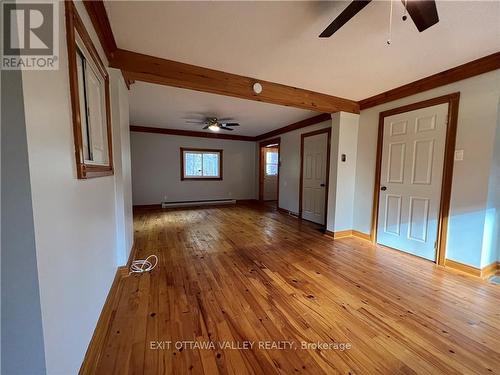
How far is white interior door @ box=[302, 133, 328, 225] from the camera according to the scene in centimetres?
434

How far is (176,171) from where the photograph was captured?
624cm

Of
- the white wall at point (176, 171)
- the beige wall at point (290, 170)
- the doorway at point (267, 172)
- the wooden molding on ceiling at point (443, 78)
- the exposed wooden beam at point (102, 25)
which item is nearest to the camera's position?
the exposed wooden beam at point (102, 25)

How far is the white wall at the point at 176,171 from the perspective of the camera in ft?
19.1

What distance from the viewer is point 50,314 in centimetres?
80

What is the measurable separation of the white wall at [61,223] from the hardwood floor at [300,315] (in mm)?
403

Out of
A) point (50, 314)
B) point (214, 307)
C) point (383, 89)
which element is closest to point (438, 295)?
point (214, 307)

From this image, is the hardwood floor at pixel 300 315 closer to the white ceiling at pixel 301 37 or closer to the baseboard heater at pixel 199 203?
the white ceiling at pixel 301 37

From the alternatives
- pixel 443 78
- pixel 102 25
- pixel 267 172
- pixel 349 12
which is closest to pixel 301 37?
pixel 349 12

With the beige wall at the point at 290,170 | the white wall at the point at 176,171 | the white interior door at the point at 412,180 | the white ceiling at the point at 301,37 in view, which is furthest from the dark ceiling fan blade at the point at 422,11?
the white wall at the point at 176,171

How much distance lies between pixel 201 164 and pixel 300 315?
5600 millimetres

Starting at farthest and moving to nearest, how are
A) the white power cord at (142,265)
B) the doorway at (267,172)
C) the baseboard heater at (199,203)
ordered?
the doorway at (267,172)
the baseboard heater at (199,203)
the white power cord at (142,265)

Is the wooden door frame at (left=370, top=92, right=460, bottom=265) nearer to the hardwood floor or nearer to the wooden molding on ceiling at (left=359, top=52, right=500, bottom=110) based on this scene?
the wooden molding on ceiling at (left=359, top=52, right=500, bottom=110)

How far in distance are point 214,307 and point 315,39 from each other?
8.24 feet

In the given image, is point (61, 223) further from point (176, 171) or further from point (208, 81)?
point (176, 171)
